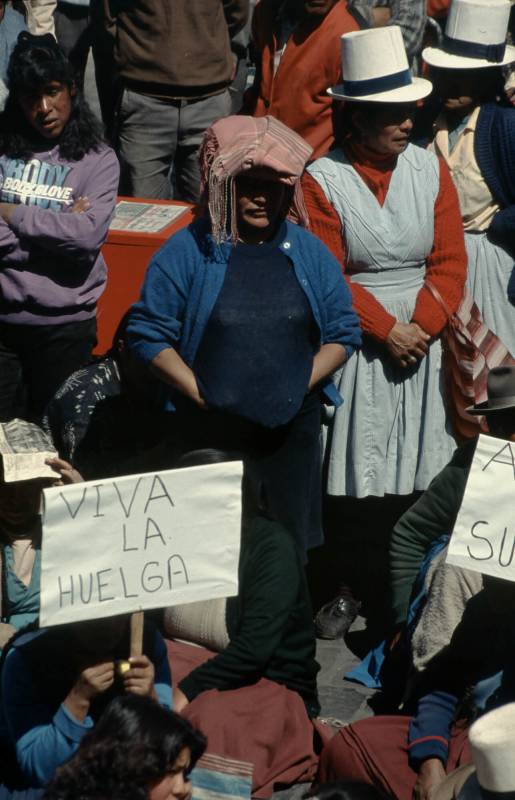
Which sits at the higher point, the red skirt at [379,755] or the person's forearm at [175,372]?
the person's forearm at [175,372]

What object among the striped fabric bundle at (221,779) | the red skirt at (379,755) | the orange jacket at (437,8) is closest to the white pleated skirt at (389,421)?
the red skirt at (379,755)

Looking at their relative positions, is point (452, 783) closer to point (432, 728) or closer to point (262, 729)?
point (432, 728)

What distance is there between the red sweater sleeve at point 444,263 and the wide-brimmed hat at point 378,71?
1.15ft

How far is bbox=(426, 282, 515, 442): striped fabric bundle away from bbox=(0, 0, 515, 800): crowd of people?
1 cm

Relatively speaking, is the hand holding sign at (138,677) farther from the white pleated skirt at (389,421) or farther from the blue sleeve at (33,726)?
the white pleated skirt at (389,421)

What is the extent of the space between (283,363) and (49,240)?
1.18 meters

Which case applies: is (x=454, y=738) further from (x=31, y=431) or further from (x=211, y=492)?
(x=31, y=431)

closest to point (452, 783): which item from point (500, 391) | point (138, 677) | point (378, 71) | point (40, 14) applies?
point (138, 677)

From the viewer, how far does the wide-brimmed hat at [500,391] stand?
5.12 meters

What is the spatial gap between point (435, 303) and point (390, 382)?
350 millimetres

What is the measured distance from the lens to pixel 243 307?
5395 millimetres

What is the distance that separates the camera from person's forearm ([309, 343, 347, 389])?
217 inches

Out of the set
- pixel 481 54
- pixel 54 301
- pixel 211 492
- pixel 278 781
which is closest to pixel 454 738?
pixel 278 781

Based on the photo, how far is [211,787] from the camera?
4477 mm
